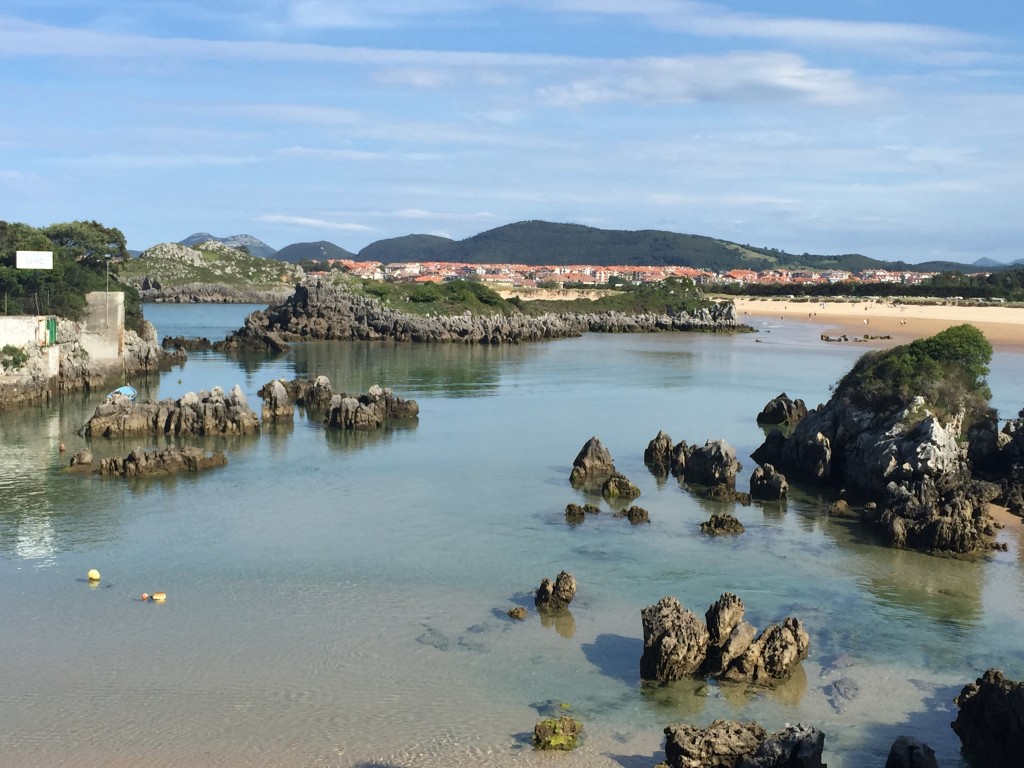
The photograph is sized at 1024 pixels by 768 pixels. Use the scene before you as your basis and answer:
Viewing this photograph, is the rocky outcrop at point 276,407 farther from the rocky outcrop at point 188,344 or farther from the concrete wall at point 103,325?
the rocky outcrop at point 188,344

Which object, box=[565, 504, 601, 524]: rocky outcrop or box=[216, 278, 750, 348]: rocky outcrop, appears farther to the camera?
box=[216, 278, 750, 348]: rocky outcrop

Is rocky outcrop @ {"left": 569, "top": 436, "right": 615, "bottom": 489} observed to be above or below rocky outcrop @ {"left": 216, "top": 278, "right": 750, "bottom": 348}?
below

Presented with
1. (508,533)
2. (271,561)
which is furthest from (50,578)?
(508,533)

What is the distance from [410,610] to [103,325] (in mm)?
38390

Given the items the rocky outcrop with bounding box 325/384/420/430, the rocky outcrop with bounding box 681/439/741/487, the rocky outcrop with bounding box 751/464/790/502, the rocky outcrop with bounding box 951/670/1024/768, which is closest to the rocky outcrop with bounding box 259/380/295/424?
the rocky outcrop with bounding box 325/384/420/430

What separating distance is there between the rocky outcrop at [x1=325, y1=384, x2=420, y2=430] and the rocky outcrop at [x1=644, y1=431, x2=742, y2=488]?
12136mm

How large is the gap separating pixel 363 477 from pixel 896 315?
102 meters

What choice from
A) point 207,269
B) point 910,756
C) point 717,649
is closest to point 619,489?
point 717,649

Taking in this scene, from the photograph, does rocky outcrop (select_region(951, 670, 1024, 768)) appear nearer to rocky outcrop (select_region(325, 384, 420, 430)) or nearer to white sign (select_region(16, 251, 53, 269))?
rocky outcrop (select_region(325, 384, 420, 430))

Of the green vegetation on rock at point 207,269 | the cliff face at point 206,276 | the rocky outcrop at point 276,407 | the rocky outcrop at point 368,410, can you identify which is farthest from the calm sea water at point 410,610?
the green vegetation on rock at point 207,269

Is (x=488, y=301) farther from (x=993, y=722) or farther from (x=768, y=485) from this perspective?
(x=993, y=722)

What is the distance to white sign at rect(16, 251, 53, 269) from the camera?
166ft

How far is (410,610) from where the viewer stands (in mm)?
20875

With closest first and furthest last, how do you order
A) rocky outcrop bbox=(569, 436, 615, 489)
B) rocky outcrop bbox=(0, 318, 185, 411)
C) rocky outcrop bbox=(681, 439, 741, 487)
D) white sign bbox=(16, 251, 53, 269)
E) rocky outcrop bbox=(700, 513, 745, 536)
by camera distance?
1. rocky outcrop bbox=(700, 513, 745, 536)
2. rocky outcrop bbox=(681, 439, 741, 487)
3. rocky outcrop bbox=(569, 436, 615, 489)
4. rocky outcrop bbox=(0, 318, 185, 411)
5. white sign bbox=(16, 251, 53, 269)
